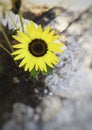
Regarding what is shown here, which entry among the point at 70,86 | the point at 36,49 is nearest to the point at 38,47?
the point at 36,49

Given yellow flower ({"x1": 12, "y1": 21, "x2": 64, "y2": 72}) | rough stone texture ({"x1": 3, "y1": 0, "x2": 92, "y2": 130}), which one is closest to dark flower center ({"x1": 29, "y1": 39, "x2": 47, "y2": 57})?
yellow flower ({"x1": 12, "y1": 21, "x2": 64, "y2": 72})

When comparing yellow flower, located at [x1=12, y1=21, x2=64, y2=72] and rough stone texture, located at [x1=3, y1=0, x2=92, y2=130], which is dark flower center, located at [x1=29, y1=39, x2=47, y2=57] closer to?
yellow flower, located at [x1=12, y1=21, x2=64, y2=72]

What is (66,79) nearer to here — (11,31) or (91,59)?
(91,59)

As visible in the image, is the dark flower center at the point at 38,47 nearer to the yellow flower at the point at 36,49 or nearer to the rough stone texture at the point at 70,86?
the yellow flower at the point at 36,49

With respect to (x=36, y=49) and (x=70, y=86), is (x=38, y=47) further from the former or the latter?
(x=70, y=86)
